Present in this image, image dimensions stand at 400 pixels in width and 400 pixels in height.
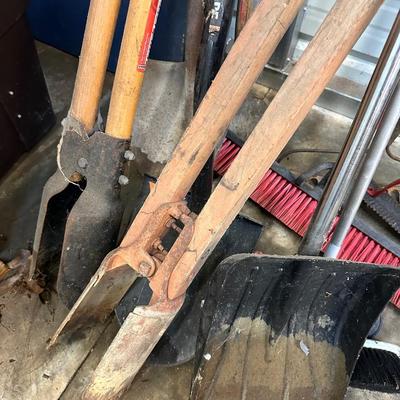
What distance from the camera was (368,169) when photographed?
0.84 meters

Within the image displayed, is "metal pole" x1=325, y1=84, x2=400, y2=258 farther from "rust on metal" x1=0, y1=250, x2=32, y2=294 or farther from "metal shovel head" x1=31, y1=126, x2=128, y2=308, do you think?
"rust on metal" x1=0, y1=250, x2=32, y2=294

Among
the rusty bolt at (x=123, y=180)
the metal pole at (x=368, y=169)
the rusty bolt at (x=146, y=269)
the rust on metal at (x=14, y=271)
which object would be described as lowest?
the rust on metal at (x=14, y=271)

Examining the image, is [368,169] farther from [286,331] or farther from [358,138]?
[286,331]

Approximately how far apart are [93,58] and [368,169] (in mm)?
535

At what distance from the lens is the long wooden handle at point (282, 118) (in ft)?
1.98

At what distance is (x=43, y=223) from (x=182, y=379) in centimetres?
48

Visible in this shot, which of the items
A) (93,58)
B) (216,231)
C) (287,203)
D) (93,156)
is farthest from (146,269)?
(287,203)

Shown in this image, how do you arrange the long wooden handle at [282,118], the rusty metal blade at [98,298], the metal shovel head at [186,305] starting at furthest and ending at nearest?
1. the metal shovel head at [186,305]
2. the rusty metal blade at [98,298]
3. the long wooden handle at [282,118]

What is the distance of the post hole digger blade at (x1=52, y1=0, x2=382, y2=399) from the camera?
625 millimetres

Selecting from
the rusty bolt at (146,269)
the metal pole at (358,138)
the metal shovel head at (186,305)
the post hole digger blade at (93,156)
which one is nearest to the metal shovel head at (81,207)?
the post hole digger blade at (93,156)

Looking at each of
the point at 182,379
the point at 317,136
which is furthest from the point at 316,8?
the point at 182,379

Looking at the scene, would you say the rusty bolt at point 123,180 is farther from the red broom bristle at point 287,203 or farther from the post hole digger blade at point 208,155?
the red broom bristle at point 287,203

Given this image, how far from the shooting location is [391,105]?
78 centimetres

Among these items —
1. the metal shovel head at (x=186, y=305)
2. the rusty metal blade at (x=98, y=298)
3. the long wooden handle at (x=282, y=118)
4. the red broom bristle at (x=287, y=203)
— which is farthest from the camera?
the red broom bristle at (x=287, y=203)
